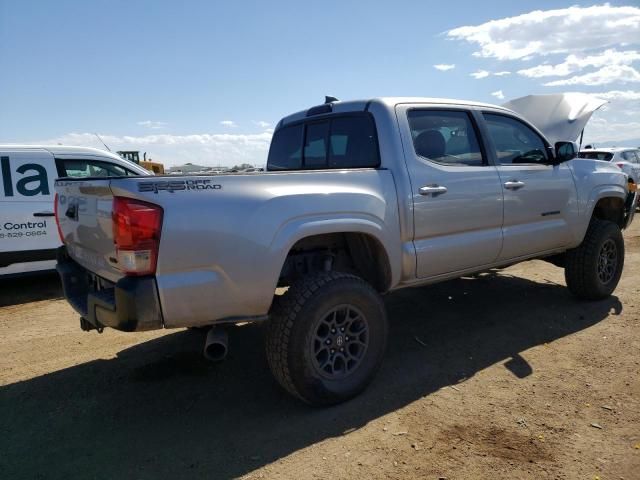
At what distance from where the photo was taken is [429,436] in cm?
271

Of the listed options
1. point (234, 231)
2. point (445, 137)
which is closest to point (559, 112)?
point (445, 137)

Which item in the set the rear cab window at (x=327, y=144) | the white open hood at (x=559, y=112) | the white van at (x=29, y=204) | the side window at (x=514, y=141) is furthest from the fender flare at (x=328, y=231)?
the white open hood at (x=559, y=112)

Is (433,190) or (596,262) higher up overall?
(433,190)

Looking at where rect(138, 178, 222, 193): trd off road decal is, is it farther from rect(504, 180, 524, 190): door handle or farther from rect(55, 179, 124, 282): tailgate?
rect(504, 180, 524, 190): door handle

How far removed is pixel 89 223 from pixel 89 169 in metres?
4.06

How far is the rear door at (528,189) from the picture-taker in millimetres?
4059

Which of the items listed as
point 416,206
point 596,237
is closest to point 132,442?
point 416,206

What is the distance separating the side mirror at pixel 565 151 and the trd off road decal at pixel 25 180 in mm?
5980

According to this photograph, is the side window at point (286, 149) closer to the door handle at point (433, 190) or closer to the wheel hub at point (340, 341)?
the door handle at point (433, 190)

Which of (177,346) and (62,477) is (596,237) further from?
(62,477)

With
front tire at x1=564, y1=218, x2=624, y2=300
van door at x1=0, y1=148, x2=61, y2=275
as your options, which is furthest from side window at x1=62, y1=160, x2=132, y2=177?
front tire at x1=564, y1=218, x2=624, y2=300

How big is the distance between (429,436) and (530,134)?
3.18m

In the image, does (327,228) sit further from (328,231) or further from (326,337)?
(326,337)

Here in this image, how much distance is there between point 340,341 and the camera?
3074 millimetres
